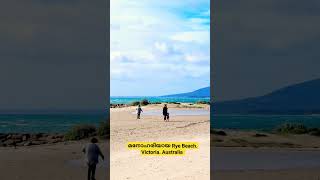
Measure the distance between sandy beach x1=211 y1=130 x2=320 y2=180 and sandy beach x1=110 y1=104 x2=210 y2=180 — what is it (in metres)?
0.76

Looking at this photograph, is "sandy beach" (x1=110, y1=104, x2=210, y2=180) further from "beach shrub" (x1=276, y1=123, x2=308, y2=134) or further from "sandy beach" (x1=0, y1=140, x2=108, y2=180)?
"beach shrub" (x1=276, y1=123, x2=308, y2=134)

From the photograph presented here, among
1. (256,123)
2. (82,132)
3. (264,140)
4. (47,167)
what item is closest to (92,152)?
(47,167)

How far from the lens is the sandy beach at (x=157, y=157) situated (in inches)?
783

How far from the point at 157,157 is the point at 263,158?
227 inches

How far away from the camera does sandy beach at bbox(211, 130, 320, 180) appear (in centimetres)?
2006

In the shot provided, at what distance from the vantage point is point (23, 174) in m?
19.9

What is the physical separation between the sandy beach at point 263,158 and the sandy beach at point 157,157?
0.76 m

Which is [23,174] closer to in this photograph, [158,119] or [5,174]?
[5,174]

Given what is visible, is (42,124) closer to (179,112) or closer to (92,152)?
(179,112)

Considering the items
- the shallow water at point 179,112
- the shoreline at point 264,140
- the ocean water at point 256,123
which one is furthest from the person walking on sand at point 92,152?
the ocean water at point 256,123

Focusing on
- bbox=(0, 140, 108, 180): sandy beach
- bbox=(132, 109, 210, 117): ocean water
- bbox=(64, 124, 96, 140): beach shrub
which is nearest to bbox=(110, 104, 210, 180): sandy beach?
bbox=(0, 140, 108, 180): sandy beach

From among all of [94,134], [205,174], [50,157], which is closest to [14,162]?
[50,157]

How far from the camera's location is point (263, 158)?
88.6ft

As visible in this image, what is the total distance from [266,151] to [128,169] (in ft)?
39.9
